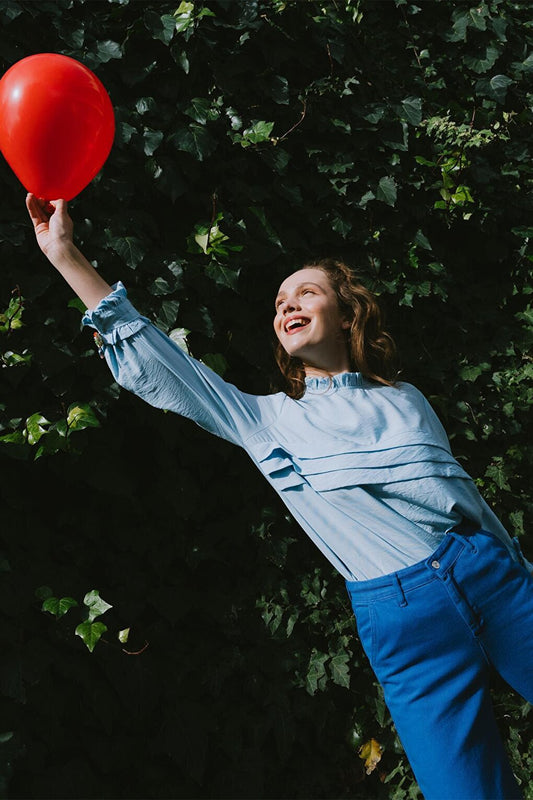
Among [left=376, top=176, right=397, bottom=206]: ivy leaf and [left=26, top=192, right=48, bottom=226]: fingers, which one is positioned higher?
[left=26, top=192, right=48, bottom=226]: fingers

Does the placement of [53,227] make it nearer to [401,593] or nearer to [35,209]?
[35,209]

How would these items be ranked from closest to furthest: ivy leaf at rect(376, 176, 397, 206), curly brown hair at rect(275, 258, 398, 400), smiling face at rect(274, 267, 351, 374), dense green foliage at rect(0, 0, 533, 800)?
smiling face at rect(274, 267, 351, 374), curly brown hair at rect(275, 258, 398, 400), dense green foliage at rect(0, 0, 533, 800), ivy leaf at rect(376, 176, 397, 206)

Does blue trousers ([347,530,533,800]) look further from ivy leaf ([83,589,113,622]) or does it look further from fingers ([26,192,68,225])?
fingers ([26,192,68,225])

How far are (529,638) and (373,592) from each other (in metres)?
0.32

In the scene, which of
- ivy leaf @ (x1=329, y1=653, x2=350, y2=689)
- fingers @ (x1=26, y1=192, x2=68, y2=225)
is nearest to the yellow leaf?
ivy leaf @ (x1=329, y1=653, x2=350, y2=689)

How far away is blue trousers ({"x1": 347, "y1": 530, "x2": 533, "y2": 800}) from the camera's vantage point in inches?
53.1

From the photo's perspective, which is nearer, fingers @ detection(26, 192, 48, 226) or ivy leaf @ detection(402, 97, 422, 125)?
fingers @ detection(26, 192, 48, 226)

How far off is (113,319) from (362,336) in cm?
68

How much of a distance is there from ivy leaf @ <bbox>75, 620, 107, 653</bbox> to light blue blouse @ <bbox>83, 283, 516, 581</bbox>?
688 millimetres

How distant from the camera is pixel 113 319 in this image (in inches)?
54.0

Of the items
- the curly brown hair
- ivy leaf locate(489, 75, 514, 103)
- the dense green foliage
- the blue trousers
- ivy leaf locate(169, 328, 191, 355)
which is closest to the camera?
the blue trousers

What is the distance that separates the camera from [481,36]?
273 cm

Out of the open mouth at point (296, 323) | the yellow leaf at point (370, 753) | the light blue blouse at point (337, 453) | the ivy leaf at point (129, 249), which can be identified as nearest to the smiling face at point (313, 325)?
the open mouth at point (296, 323)

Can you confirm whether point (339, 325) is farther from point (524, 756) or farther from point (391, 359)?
point (524, 756)
